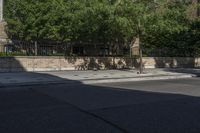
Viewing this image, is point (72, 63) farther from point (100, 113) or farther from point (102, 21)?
point (100, 113)

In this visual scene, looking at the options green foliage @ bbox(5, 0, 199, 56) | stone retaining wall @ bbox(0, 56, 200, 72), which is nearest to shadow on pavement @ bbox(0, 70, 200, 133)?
green foliage @ bbox(5, 0, 199, 56)

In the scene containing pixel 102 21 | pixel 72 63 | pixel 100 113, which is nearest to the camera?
pixel 100 113

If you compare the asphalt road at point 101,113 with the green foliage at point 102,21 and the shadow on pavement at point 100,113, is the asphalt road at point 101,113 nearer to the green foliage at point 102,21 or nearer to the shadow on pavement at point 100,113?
the shadow on pavement at point 100,113

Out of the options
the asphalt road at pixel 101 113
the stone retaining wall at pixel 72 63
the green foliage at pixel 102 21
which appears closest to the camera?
the asphalt road at pixel 101 113

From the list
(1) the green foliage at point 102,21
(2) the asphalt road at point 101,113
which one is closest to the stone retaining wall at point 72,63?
(1) the green foliage at point 102,21

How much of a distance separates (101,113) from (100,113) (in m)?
0.03

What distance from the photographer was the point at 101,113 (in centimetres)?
820

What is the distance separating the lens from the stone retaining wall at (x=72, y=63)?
22609 millimetres

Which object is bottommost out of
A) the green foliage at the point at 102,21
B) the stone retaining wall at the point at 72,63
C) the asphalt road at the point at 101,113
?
the asphalt road at the point at 101,113

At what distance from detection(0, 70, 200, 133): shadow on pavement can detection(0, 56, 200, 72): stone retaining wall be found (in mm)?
11416

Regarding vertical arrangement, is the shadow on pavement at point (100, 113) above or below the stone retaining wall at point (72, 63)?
below

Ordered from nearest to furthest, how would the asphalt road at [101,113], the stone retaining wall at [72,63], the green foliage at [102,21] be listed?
the asphalt road at [101,113], the green foliage at [102,21], the stone retaining wall at [72,63]

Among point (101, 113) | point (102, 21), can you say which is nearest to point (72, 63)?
point (102, 21)

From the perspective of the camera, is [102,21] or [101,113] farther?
[102,21]
